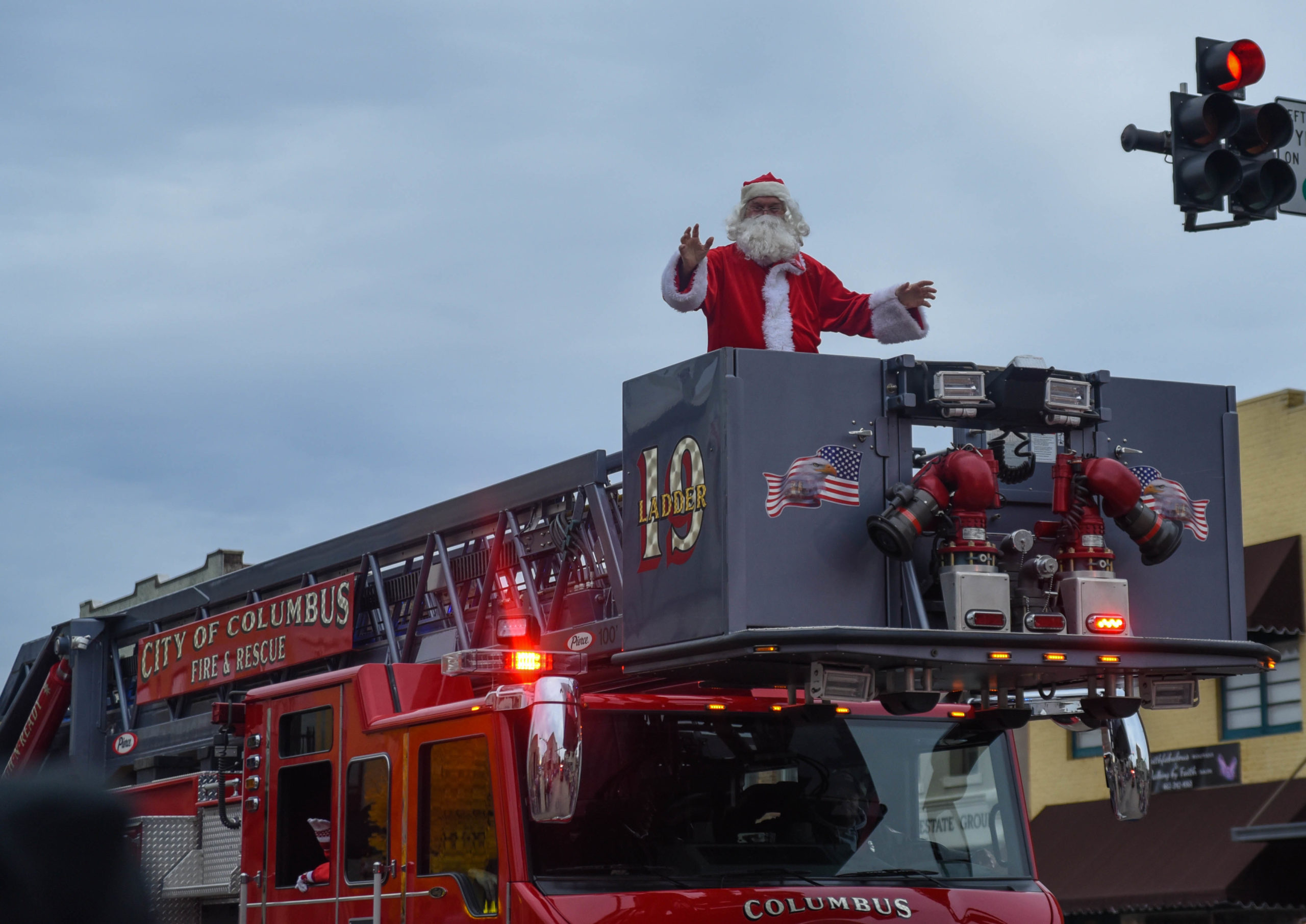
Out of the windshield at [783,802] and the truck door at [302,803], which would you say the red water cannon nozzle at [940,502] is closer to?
the windshield at [783,802]

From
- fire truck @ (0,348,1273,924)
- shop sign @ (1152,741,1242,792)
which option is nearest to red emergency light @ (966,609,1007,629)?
fire truck @ (0,348,1273,924)

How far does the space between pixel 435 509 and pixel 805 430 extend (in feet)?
8.76

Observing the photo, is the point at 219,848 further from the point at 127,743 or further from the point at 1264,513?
the point at 1264,513

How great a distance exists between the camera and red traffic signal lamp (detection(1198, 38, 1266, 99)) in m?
9.11

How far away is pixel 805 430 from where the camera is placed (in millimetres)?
6312

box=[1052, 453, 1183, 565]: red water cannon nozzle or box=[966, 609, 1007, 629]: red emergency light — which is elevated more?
box=[1052, 453, 1183, 565]: red water cannon nozzle

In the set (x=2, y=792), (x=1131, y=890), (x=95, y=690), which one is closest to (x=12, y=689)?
(x=95, y=690)

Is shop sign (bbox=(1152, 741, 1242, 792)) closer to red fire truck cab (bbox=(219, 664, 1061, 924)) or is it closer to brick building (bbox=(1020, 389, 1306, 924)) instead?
brick building (bbox=(1020, 389, 1306, 924))

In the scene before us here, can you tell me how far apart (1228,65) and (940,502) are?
4.23 metres

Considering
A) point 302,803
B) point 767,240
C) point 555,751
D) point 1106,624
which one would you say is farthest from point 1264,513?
point 555,751

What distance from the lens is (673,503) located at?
255 inches

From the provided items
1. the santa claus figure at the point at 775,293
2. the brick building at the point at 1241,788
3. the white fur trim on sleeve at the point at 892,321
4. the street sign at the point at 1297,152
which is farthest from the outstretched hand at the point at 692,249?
the brick building at the point at 1241,788

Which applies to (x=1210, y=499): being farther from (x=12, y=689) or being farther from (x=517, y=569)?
(x=12, y=689)

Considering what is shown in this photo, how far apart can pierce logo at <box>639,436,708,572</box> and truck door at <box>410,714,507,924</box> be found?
3.08ft
